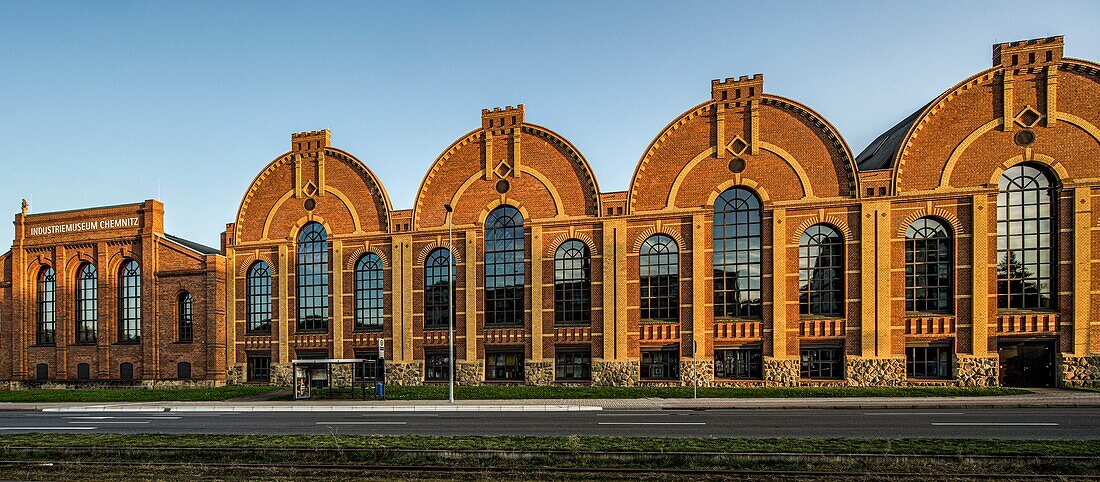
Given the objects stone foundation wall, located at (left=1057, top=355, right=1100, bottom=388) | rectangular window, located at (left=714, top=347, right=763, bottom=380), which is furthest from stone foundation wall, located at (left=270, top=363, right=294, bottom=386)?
stone foundation wall, located at (left=1057, top=355, right=1100, bottom=388)

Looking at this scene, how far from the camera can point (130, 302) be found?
40.4 metres

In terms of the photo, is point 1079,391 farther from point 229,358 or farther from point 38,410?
point 38,410

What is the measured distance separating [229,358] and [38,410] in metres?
9.96

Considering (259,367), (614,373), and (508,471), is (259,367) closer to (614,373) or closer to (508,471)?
(614,373)

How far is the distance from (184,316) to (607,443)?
33061 millimetres

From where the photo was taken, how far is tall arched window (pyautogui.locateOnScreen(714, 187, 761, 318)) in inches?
1252

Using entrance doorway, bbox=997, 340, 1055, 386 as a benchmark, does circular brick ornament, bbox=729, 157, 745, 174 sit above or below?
above

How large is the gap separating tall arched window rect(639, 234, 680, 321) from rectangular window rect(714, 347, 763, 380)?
2913mm

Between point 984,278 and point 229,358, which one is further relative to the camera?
point 229,358

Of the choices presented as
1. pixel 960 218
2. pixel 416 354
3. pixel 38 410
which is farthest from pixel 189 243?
pixel 960 218

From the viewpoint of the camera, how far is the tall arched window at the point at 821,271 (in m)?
30.8

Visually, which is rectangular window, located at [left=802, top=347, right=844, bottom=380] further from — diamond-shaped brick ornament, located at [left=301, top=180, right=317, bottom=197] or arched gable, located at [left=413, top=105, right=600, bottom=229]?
diamond-shaped brick ornament, located at [left=301, top=180, right=317, bottom=197]

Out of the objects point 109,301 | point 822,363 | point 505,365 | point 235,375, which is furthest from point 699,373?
point 109,301

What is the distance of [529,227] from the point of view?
114 feet
